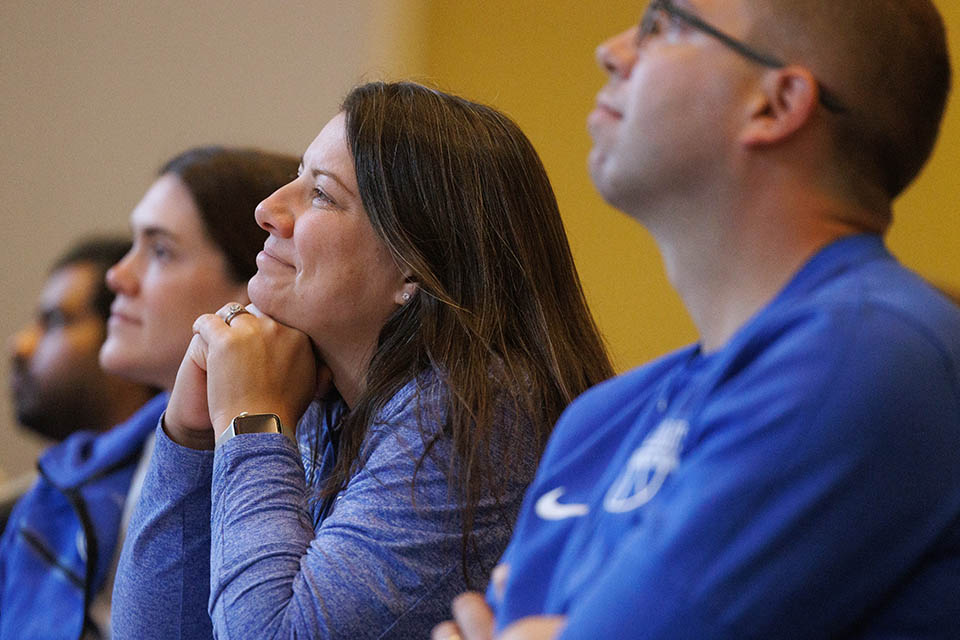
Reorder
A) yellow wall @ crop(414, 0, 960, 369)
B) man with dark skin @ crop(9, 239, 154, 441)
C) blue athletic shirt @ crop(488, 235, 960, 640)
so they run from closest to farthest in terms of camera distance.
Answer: blue athletic shirt @ crop(488, 235, 960, 640), man with dark skin @ crop(9, 239, 154, 441), yellow wall @ crop(414, 0, 960, 369)

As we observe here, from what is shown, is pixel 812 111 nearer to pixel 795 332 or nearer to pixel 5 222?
pixel 795 332

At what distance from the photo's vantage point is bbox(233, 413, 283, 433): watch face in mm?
1288

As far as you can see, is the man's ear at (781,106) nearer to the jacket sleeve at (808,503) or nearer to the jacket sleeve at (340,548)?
the jacket sleeve at (808,503)

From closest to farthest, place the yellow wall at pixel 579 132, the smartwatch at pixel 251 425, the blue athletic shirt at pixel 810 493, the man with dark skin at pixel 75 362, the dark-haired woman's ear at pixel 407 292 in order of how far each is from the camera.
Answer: the blue athletic shirt at pixel 810 493
the smartwatch at pixel 251 425
the dark-haired woman's ear at pixel 407 292
the man with dark skin at pixel 75 362
the yellow wall at pixel 579 132

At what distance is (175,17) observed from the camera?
3.67 m

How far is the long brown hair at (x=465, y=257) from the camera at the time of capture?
1333mm

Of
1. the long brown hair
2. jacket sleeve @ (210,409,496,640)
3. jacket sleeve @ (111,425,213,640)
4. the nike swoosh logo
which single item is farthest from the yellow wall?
the nike swoosh logo

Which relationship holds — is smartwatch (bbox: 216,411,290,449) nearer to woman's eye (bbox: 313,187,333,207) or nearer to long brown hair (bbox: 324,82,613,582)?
long brown hair (bbox: 324,82,613,582)

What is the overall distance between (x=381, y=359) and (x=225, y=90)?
2.50 metres

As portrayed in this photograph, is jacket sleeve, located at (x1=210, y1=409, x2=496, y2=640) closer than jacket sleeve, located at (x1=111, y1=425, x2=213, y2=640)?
Yes

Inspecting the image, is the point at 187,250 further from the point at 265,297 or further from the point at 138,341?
the point at 265,297

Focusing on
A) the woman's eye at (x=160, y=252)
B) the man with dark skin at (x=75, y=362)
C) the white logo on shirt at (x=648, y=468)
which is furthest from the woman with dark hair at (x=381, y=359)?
the man with dark skin at (x=75, y=362)

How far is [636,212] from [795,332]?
20 centimetres

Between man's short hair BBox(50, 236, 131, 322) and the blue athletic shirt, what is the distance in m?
2.16
